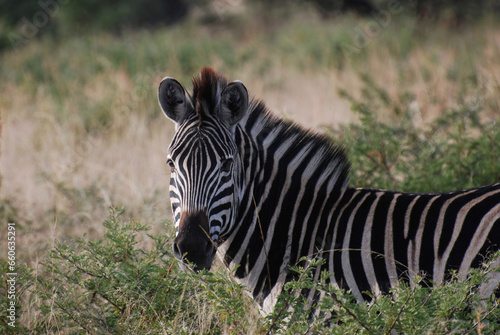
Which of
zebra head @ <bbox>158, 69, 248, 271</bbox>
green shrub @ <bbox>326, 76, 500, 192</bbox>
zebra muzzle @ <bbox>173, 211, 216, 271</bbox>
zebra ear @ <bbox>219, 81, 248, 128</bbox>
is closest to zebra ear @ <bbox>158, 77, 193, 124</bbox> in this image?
zebra head @ <bbox>158, 69, 248, 271</bbox>

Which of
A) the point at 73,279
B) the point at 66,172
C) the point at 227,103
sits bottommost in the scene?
the point at 73,279

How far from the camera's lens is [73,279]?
3.57 m

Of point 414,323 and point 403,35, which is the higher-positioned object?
point 403,35

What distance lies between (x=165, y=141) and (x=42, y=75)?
550 cm

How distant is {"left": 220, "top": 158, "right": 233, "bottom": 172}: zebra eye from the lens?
336cm

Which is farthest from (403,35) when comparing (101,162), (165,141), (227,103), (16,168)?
(227,103)

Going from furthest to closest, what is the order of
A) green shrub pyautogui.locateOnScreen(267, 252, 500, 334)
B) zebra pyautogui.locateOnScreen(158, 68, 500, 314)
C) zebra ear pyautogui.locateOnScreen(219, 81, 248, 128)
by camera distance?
zebra ear pyautogui.locateOnScreen(219, 81, 248, 128)
zebra pyautogui.locateOnScreen(158, 68, 500, 314)
green shrub pyautogui.locateOnScreen(267, 252, 500, 334)

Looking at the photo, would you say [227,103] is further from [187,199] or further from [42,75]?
[42,75]

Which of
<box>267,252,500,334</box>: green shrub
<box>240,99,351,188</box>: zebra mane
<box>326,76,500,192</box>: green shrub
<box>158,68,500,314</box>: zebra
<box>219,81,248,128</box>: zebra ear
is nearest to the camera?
<box>267,252,500,334</box>: green shrub

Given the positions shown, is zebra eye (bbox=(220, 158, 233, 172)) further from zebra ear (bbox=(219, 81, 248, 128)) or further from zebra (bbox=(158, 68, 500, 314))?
zebra ear (bbox=(219, 81, 248, 128))

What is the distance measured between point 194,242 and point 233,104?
0.95 metres

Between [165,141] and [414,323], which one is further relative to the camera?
[165,141]

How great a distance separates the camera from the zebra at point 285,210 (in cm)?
327

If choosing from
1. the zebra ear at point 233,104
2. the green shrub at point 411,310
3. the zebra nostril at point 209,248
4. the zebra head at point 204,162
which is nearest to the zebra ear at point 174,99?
the zebra head at point 204,162
